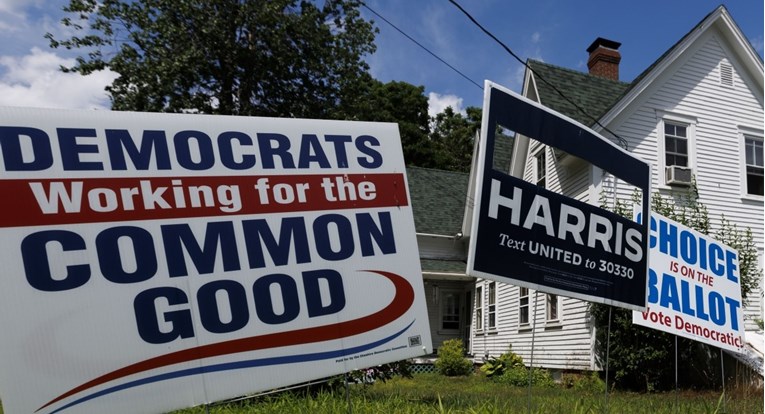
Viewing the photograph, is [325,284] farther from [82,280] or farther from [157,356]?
[82,280]

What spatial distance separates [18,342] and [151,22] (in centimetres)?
1935

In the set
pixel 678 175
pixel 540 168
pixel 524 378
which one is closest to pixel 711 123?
pixel 678 175

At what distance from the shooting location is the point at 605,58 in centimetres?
1986

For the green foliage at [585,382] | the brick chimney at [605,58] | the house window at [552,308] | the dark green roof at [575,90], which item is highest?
the brick chimney at [605,58]

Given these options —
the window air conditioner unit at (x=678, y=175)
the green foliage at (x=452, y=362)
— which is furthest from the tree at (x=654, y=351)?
the green foliage at (x=452, y=362)

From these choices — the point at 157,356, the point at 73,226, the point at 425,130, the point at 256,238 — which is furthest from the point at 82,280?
the point at 425,130

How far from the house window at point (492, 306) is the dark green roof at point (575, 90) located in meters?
6.97

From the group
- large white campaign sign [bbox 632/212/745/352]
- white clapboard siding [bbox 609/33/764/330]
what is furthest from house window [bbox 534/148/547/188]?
large white campaign sign [bbox 632/212/745/352]

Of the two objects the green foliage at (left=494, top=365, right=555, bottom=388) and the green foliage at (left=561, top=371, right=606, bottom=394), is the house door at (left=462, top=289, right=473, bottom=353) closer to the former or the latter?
the green foliage at (left=494, top=365, right=555, bottom=388)

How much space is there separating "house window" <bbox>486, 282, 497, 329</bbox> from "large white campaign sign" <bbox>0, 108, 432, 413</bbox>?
16718 mm

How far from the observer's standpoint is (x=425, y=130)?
41844 mm

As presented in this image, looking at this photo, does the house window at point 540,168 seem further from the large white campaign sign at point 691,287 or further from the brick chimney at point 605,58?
the large white campaign sign at point 691,287

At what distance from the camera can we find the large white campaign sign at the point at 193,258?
3148mm

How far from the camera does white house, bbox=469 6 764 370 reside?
14711mm
